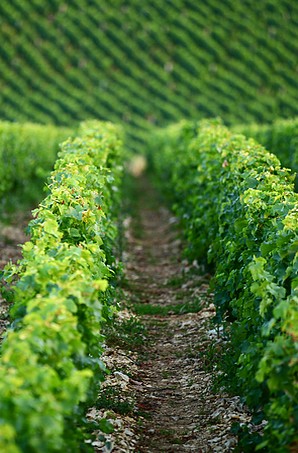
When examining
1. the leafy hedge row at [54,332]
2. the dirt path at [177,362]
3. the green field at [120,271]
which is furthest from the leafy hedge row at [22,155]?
the leafy hedge row at [54,332]

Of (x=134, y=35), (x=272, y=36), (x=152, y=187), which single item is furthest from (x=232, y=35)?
(x=152, y=187)

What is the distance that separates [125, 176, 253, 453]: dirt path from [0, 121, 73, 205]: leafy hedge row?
8.92 feet

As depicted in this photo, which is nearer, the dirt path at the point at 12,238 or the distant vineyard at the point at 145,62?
the dirt path at the point at 12,238

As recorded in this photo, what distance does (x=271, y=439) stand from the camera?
162 inches

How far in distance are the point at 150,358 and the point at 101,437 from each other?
92.4 inches

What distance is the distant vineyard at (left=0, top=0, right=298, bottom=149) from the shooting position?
4494 cm

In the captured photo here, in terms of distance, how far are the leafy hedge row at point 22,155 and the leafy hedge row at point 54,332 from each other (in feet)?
21.6

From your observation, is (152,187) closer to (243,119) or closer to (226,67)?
(243,119)

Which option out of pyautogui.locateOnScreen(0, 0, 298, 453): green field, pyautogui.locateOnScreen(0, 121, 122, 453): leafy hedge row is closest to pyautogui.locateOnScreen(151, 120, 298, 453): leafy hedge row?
pyautogui.locateOnScreen(0, 0, 298, 453): green field

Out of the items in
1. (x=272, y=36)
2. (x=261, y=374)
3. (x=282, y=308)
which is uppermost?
(x=272, y=36)

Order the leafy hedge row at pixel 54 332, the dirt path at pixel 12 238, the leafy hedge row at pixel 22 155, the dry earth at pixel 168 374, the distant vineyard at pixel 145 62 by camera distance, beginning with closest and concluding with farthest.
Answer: the leafy hedge row at pixel 54 332 → the dry earth at pixel 168 374 → the dirt path at pixel 12 238 → the leafy hedge row at pixel 22 155 → the distant vineyard at pixel 145 62

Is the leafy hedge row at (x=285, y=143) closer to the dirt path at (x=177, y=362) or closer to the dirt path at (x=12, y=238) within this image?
the dirt path at (x=177, y=362)

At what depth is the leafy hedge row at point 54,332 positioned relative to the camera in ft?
10.3

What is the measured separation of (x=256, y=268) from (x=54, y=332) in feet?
4.76
